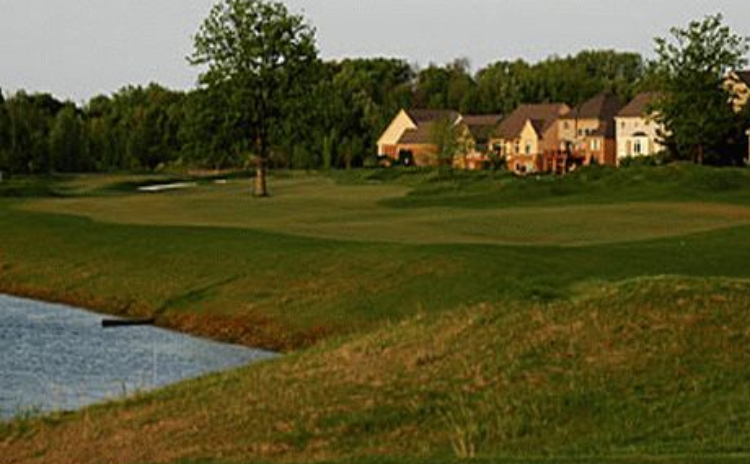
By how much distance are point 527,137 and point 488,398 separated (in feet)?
427

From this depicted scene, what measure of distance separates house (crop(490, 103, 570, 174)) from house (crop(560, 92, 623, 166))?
149 cm

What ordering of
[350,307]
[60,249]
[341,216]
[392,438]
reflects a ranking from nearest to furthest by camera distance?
[392,438], [350,307], [60,249], [341,216]

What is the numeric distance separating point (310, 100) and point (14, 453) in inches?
2908

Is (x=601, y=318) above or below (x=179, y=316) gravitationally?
above

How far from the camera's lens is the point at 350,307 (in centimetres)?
3450

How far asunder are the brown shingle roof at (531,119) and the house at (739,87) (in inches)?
1261

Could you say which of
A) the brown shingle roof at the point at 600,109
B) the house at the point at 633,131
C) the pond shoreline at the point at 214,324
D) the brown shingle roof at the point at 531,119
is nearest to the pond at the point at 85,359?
the pond shoreline at the point at 214,324

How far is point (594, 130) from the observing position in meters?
142

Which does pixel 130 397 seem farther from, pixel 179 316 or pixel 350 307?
pixel 179 316

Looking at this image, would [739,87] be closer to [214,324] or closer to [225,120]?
[225,120]

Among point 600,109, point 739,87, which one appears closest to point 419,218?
point 739,87

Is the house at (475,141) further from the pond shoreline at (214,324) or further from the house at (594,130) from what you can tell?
the pond shoreline at (214,324)

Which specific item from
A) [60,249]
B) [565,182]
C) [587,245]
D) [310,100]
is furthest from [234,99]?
[587,245]

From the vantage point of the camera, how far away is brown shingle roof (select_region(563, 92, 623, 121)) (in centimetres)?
14250
